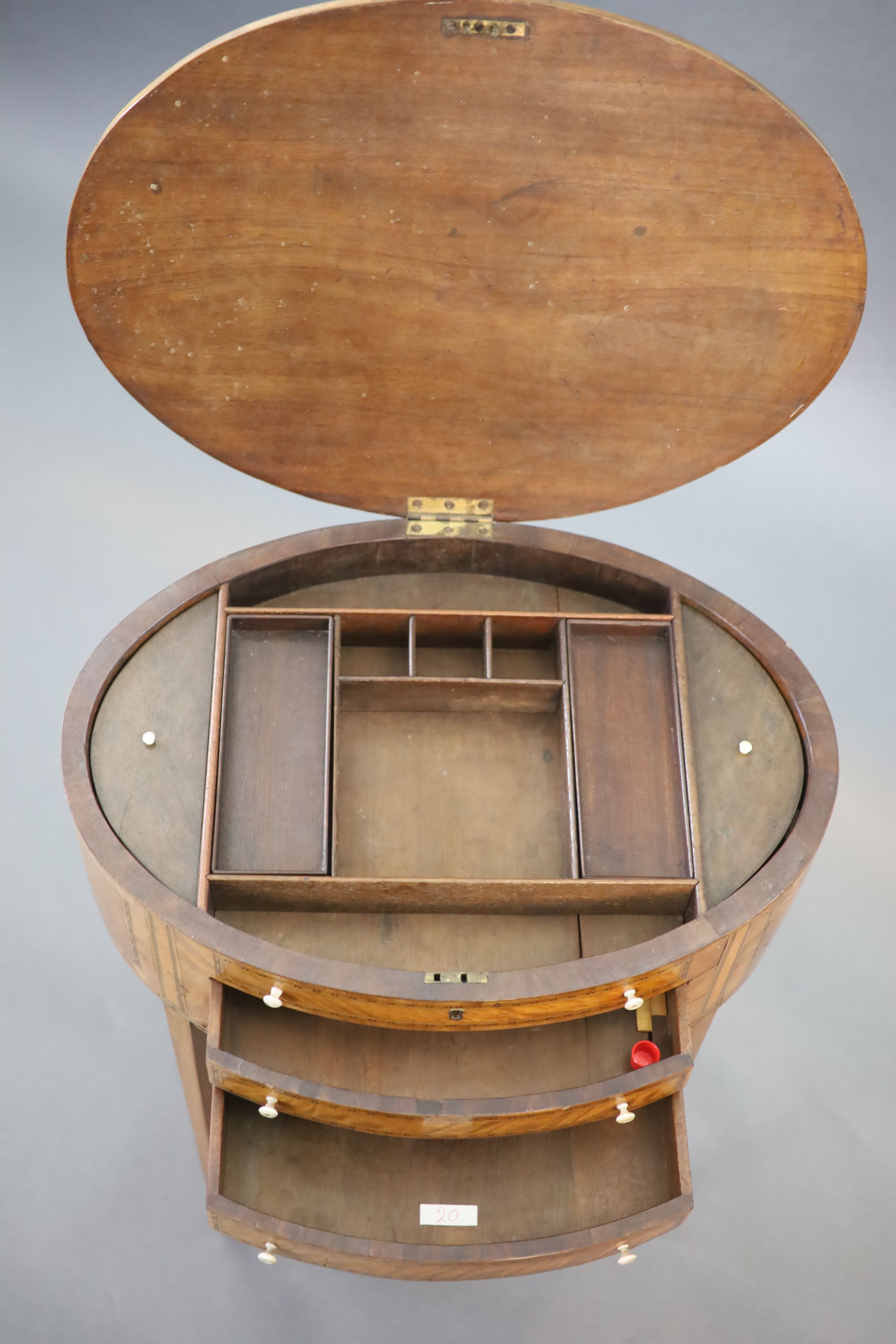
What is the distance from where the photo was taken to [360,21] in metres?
2.78

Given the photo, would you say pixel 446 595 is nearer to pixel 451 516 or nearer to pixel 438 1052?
pixel 451 516

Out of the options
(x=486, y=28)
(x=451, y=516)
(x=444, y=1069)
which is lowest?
(x=444, y=1069)

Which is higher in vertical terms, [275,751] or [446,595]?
[446,595]

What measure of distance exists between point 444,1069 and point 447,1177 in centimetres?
23

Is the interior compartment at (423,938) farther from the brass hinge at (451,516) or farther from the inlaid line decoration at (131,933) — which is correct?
the brass hinge at (451,516)

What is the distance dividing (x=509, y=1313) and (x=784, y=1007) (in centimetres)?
114

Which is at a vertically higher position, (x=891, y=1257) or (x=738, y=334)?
(x=738, y=334)

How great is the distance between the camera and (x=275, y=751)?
3283 mm

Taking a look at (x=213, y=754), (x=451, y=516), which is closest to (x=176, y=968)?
(x=213, y=754)

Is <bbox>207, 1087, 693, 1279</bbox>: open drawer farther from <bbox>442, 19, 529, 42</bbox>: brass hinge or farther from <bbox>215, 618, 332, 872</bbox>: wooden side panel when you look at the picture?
<bbox>442, 19, 529, 42</bbox>: brass hinge

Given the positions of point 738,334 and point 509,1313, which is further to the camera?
point 509,1313

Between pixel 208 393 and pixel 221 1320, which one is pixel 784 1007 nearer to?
Answer: pixel 221 1320

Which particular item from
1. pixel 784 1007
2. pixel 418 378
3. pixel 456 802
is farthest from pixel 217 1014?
pixel 784 1007

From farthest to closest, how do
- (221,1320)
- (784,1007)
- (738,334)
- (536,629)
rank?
(784,1007) < (221,1320) < (536,629) < (738,334)
